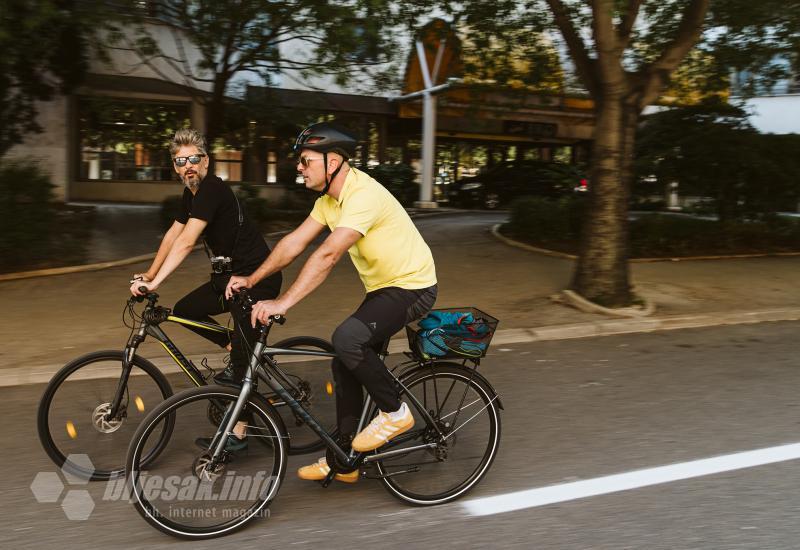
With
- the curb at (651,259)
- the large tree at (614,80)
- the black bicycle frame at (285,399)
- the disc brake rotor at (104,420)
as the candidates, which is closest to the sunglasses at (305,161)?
the black bicycle frame at (285,399)

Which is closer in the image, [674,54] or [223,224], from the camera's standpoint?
[223,224]

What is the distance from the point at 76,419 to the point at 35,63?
11.0 metres

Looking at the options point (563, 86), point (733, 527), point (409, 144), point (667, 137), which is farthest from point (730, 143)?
point (409, 144)

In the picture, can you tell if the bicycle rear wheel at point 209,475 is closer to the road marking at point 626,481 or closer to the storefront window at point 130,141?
the road marking at point 626,481

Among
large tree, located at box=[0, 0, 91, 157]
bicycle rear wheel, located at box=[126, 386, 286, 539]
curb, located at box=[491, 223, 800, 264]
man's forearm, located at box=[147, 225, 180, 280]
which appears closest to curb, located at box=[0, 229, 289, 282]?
large tree, located at box=[0, 0, 91, 157]

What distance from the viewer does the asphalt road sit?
3590 millimetres

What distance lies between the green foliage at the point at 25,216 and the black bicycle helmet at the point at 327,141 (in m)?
7.46

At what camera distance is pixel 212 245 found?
4.62 metres

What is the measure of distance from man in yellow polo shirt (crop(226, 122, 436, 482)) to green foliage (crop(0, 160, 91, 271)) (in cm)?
717

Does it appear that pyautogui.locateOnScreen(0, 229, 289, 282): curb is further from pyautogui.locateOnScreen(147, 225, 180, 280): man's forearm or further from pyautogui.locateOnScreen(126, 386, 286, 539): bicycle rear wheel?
pyautogui.locateOnScreen(126, 386, 286, 539): bicycle rear wheel

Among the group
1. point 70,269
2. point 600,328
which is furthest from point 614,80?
point 70,269

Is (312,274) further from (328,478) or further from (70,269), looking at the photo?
(70,269)

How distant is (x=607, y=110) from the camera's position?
8938 millimetres

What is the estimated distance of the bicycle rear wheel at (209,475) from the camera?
353cm
